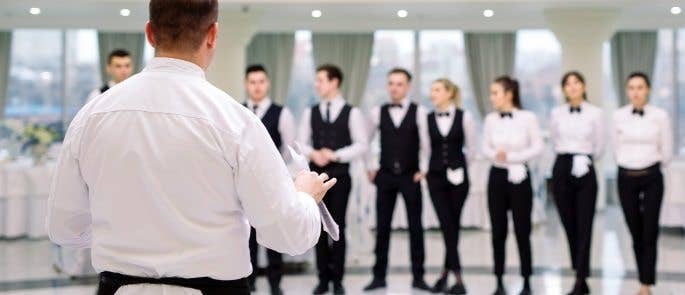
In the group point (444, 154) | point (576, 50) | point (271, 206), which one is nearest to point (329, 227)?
point (271, 206)

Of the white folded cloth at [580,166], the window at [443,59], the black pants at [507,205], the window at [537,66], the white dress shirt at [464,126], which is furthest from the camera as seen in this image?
the window at [443,59]

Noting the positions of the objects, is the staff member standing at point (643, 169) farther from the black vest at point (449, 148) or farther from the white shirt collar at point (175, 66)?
the white shirt collar at point (175, 66)

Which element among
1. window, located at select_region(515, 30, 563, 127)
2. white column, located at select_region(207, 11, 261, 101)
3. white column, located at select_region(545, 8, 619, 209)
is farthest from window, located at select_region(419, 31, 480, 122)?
white column, located at select_region(207, 11, 261, 101)

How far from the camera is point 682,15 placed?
504 inches

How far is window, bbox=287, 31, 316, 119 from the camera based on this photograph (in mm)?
15656

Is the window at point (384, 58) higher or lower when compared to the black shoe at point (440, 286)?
higher

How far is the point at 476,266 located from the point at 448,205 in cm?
156

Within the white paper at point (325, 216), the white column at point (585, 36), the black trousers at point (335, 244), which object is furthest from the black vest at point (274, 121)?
the white column at point (585, 36)

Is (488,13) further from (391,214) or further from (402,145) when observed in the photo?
(391,214)

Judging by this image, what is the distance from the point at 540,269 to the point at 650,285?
1.52 meters

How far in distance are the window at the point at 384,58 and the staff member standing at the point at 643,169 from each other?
9.31 meters

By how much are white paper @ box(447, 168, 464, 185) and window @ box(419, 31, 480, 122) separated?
353 inches

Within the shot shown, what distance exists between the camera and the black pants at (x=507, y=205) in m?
6.45

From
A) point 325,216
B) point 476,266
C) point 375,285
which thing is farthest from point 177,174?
point 476,266
